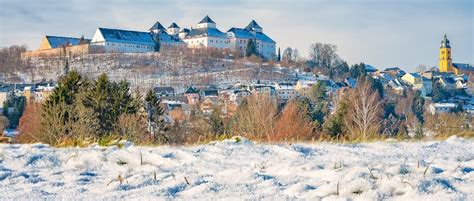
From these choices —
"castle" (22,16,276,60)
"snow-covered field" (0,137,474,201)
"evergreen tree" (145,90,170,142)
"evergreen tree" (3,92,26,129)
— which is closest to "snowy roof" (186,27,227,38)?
"castle" (22,16,276,60)

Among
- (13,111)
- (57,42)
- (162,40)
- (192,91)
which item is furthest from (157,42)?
(13,111)

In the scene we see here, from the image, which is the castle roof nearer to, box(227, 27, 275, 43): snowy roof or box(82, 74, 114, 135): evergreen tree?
box(227, 27, 275, 43): snowy roof

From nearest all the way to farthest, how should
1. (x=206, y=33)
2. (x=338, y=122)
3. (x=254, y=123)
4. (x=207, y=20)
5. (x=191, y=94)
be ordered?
(x=254, y=123) < (x=338, y=122) < (x=191, y=94) < (x=206, y=33) < (x=207, y=20)

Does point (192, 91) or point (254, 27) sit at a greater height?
point (254, 27)

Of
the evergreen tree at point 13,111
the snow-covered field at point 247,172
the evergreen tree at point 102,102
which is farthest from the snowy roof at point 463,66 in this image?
the snow-covered field at point 247,172

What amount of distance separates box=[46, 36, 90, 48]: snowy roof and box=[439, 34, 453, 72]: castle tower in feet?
187

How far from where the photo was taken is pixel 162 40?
311 ft

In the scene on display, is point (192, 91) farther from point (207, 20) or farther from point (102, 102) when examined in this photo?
point (102, 102)

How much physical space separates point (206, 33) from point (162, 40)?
672 cm

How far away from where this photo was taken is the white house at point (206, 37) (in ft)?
309

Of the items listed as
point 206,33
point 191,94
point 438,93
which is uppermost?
point 206,33

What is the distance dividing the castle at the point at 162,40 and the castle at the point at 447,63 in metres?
28.7

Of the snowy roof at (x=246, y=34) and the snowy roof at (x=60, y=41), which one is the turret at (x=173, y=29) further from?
the snowy roof at (x=60, y=41)

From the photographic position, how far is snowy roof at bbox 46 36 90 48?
93.1 metres
